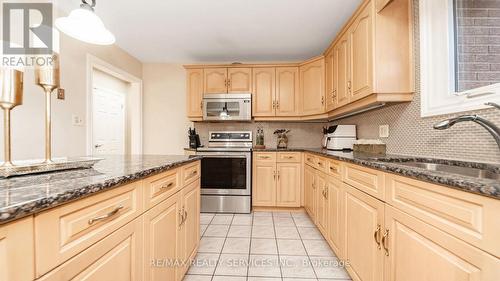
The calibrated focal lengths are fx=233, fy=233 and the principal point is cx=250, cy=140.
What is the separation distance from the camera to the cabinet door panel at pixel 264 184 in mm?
3205

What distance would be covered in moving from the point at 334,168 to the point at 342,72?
3.58ft

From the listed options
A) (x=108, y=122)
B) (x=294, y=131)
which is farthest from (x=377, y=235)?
(x=108, y=122)

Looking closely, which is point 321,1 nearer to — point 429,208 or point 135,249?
point 429,208

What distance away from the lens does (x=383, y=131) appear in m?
2.13

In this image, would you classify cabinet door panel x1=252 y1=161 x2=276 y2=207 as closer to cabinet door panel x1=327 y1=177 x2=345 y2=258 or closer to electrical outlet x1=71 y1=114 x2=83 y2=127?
cabinet door panel x1=327 y1=177 x2=345 y2=258

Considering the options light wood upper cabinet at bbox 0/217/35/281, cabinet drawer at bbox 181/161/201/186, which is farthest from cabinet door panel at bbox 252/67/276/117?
light wood upper cabinet at bbox 0/217/35/281

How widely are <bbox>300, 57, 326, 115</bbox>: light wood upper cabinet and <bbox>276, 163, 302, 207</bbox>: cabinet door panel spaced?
0.82m

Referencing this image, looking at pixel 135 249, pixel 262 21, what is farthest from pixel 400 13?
pixel 135 249

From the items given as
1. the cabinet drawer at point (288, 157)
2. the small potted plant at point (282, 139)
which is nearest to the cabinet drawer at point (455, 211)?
the cabinet drawer at point (288, 157)

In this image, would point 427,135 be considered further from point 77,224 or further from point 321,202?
point 77,224

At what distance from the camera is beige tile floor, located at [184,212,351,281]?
1.71 m

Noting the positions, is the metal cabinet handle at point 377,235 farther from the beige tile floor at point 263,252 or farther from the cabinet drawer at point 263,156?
the cabinet drawer at point 263,156

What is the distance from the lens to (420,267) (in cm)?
88

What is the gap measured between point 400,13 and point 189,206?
2.13 m
